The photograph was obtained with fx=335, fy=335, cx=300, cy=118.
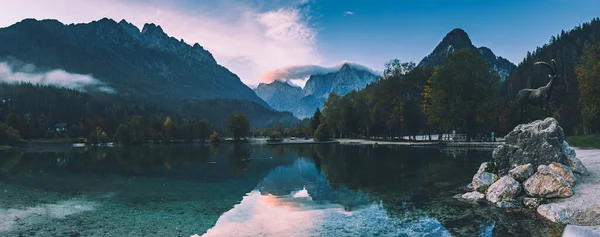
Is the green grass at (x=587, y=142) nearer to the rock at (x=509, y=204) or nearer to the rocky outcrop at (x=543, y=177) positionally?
the rocky outcrop at (x=543, y=177)

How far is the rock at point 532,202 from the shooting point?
1635cm

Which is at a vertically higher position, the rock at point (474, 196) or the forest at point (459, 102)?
the forest at point (459, 102)

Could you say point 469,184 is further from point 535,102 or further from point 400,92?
point 400,92

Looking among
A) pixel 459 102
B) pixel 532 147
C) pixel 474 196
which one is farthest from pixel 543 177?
pixel 459 102

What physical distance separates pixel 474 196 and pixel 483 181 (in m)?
2.38

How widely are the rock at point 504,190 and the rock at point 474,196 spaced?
0.28 meters

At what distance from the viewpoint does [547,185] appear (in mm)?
16891

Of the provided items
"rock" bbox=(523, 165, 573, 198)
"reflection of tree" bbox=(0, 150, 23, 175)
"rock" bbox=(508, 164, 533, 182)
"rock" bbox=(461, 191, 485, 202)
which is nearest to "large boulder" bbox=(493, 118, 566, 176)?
"rock" bbox=(508, 164, 533, 182)

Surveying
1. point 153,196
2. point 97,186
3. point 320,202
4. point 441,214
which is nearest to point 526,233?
point 441,214

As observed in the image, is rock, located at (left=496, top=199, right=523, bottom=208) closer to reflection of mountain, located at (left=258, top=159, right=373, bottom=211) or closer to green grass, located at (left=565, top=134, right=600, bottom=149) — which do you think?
reflection of mountain, located at (left=258, top=159, right=373, bottom=211)

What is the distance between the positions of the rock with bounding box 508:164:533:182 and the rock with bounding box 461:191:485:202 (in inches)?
86.4

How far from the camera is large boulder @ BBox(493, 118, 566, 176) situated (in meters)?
19.9

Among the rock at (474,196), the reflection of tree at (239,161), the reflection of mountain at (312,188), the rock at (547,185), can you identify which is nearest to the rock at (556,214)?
the rock at (547,185)

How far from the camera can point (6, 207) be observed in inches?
798
